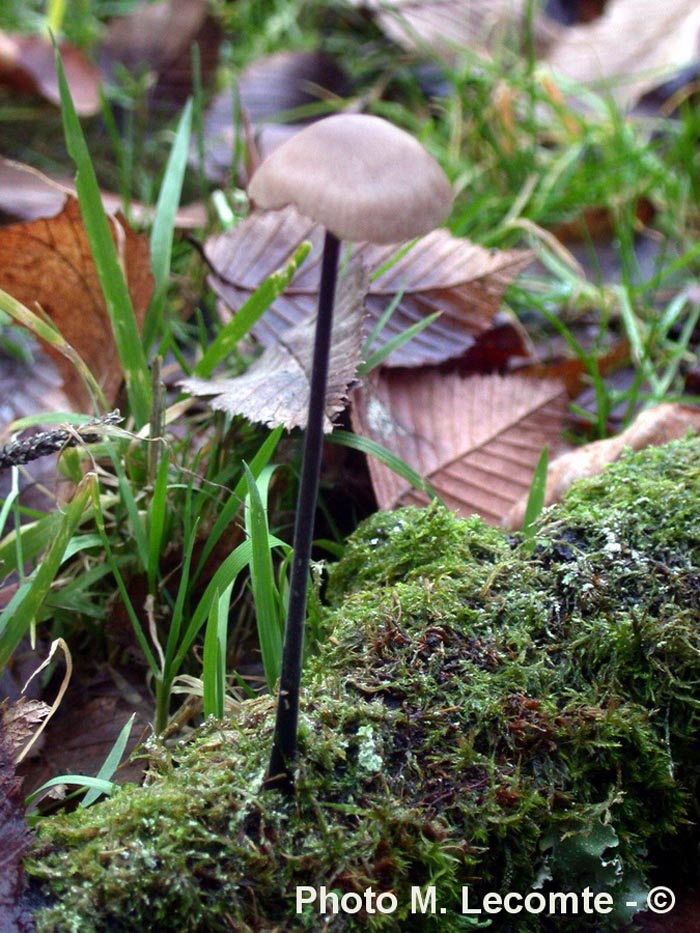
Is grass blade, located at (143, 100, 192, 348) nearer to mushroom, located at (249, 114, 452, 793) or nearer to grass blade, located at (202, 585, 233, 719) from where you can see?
grass blade, located at (202, 585, 233, 719)

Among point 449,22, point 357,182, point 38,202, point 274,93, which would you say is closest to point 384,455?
point 357,182

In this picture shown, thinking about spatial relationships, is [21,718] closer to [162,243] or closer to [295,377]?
[295,377]

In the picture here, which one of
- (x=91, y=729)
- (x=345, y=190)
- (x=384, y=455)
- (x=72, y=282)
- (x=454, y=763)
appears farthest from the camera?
(x=72, y=282)

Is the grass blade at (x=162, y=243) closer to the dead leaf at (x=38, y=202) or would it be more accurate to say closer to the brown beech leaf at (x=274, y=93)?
the dead leaf at (x=38, y=202)

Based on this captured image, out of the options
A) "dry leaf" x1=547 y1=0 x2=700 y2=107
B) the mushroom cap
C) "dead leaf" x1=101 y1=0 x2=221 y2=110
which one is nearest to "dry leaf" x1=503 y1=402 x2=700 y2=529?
the mushroom cap

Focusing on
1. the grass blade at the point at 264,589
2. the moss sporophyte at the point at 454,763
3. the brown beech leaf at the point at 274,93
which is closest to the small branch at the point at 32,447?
the grass blade at the point at 264,589

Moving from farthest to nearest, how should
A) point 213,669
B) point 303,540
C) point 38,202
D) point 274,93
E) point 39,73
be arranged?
1. point 274,93
2. point 39,73
3. point 38,202
4. point 213,669
5. point 303,540
